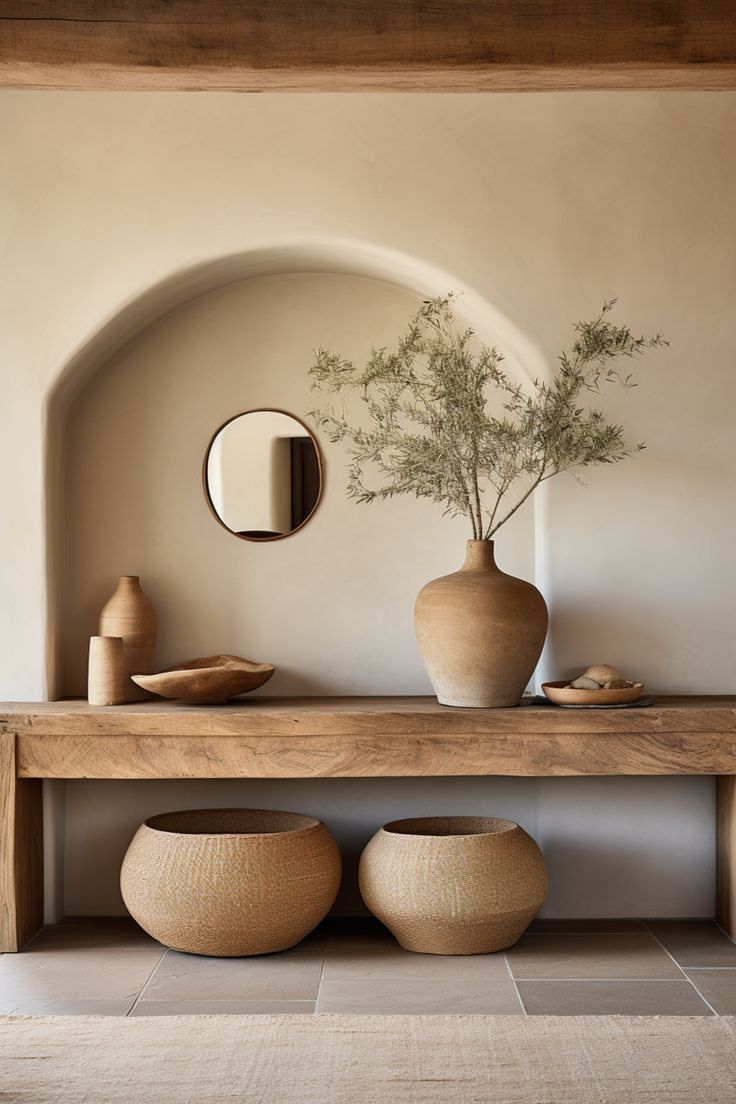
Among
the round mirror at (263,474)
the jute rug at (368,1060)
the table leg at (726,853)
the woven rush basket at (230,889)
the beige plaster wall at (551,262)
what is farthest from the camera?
the round mirror at (263,474)

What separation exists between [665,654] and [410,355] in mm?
1404

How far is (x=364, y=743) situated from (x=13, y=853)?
1192mm

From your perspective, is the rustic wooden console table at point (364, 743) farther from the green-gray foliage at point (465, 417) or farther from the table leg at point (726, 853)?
the green-gray foliage at point (465, 417)

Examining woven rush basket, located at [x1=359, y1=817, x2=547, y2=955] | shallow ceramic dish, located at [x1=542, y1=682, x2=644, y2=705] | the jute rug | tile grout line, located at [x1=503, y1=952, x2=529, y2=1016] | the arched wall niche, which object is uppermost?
the arched wall niche

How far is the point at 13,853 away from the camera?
3717 millimetres

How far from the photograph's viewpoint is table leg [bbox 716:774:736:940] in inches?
150

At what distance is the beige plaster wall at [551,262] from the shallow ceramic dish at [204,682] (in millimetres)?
474

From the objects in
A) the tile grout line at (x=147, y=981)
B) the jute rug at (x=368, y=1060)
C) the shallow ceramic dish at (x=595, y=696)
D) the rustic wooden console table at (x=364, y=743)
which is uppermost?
the shallow ceramic dish at (x=595, y=696)

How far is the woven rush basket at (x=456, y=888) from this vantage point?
3.52 m

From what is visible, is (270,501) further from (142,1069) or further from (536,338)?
(142,1069)

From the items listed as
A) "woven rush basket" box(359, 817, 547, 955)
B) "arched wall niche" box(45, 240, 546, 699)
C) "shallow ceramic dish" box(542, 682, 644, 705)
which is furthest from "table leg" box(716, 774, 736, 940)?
"arched wall niche" box(45, 240, 546, 699)

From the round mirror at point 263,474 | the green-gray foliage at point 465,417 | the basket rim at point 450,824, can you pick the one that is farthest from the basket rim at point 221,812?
the green-gray foliage at point 465,417

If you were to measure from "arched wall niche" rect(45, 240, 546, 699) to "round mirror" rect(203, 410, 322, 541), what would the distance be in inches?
19.8

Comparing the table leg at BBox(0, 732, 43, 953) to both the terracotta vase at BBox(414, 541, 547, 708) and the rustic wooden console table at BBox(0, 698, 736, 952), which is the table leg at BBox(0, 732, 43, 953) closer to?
the rustic wooden console table at BBox(0, 698, 736, 952)
